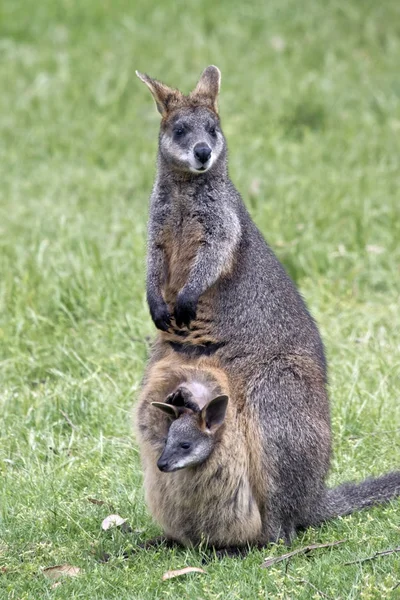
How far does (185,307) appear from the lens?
15.8 feet

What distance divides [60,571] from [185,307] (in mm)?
1267

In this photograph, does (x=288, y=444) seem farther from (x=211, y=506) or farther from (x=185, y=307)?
(x=185, y=307)

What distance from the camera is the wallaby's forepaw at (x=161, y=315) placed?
4949mm

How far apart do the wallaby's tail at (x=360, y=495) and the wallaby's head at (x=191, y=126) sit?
1.64 metres

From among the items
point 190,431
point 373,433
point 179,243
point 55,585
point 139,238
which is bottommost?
point 55,585

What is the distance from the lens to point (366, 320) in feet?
23.9

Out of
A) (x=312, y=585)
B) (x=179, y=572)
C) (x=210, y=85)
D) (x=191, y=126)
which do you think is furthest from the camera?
(x=210, y=85)

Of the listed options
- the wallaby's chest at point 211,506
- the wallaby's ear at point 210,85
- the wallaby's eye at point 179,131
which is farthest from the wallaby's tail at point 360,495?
the wallaby's ear at point 210,85

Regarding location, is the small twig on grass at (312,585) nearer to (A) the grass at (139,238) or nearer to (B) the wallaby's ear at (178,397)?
(A) the grass at (139,238)

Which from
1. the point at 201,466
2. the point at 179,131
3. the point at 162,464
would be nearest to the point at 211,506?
the point at 201,466

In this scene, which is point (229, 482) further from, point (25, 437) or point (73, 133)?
point (73, 133)

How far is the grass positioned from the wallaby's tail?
66 millimetres

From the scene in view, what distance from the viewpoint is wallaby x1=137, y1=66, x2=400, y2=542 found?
4633 millimetres

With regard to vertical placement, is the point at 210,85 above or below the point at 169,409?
above
